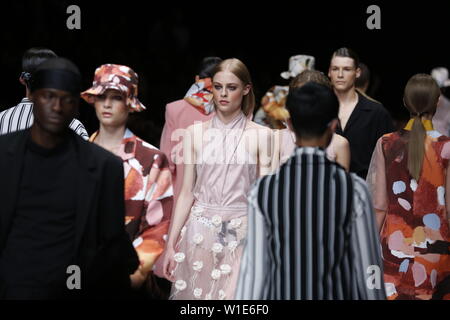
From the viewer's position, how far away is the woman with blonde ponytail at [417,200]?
18.6ft

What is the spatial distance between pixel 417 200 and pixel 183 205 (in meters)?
1.28

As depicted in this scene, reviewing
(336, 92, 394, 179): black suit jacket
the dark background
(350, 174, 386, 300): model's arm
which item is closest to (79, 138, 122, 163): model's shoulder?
(350, 174, 386, 300): model's arm

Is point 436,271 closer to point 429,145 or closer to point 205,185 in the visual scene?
point 429,145

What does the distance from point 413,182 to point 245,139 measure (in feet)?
3.12

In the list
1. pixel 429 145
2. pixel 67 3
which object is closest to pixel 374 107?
pixel 429 145

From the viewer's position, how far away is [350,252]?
3.98 metres

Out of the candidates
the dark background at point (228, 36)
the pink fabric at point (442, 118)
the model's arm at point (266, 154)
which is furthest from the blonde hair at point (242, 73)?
the dark background at point (228, 36)

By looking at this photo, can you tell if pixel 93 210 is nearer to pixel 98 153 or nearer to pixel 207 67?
pixel 98 153

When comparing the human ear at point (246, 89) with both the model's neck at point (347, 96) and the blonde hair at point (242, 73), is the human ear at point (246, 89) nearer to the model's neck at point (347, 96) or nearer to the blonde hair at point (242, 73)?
the blonde hair at point (242, 73)

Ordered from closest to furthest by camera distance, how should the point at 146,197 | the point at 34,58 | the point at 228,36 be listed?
the point at 146,197 → the point at 34,58 → the point at 228,36

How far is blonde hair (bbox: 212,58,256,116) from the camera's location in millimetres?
5852

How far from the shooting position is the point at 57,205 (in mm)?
4305

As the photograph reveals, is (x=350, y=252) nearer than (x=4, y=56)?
Yes

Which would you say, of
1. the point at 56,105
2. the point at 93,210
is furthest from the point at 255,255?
the point at 56,105
